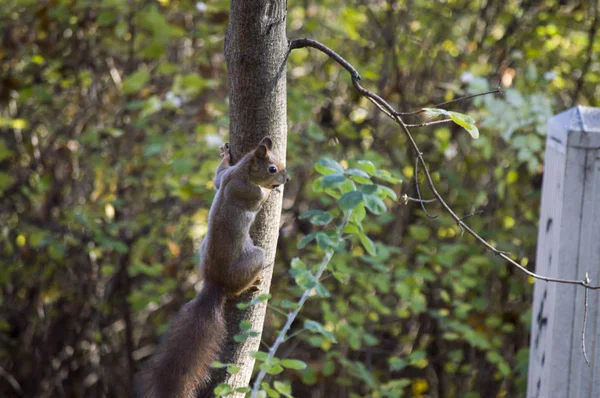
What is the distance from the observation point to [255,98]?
63.0 inches

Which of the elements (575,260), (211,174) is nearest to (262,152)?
(575,260)

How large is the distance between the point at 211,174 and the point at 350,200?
1.81 meters

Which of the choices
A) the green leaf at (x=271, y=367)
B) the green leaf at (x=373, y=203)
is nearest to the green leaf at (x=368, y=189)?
the green leaf at (x=373, y=203)

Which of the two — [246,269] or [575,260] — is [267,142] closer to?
[246,269]

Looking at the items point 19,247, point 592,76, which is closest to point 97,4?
point 19,247

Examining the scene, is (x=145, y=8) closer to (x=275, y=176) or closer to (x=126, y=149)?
(x=126, y=149)

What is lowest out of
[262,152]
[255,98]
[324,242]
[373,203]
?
[324,242]

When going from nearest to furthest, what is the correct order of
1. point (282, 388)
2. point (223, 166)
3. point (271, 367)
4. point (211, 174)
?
point (271, 367) → point (282, 388) → point (223, 166) → point (211, 174)

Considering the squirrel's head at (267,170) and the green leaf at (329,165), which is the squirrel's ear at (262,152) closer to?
the squirrel's head at (267,170)

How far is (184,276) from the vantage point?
4.18 metres

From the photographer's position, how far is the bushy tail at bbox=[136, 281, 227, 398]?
1656 mm

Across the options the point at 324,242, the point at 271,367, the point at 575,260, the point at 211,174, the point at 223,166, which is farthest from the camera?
the point at 211,174

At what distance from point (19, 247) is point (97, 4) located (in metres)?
1.58

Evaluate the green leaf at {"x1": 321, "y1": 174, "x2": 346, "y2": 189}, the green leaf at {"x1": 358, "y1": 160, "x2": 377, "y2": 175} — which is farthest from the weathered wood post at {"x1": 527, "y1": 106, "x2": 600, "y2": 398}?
the green leaf at {"x1": 321, "y1": 174, "x2": 346, "y2": 189}
